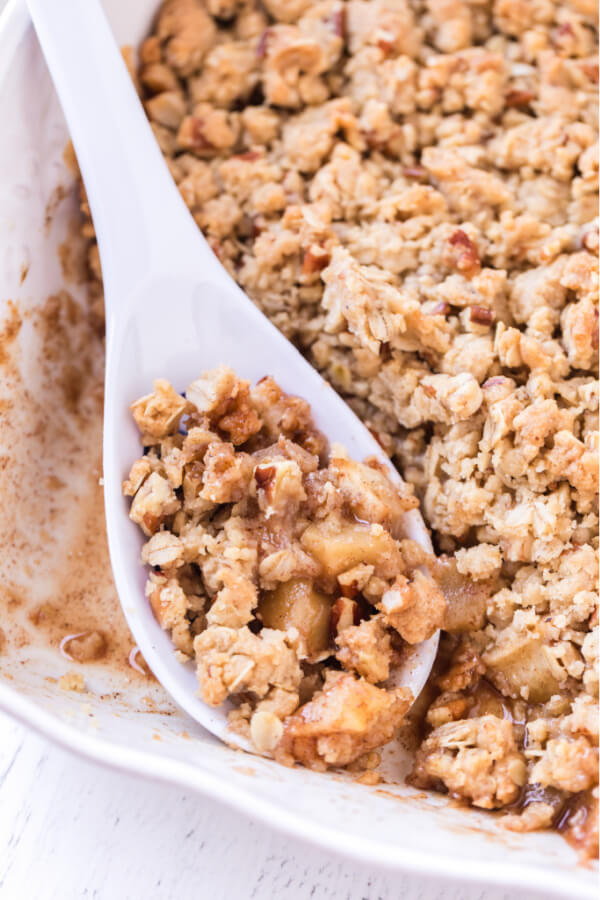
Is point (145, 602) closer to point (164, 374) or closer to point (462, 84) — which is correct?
point (164, 374)

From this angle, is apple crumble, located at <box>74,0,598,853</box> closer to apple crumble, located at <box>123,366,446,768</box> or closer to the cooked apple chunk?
apple crumble, located at <box>123,366,446,768</box>

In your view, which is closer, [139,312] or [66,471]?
[139,312]

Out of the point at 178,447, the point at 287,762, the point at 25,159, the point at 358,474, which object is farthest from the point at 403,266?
the point at 287,762

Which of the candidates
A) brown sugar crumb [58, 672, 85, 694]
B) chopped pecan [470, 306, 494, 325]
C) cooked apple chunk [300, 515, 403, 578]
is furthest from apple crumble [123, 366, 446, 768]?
chopped pecan [470, 306, 494, 325]

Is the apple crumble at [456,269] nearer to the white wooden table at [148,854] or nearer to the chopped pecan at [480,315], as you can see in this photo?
the chopped pecan at [480,315]

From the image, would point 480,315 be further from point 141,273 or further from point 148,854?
point 148,854

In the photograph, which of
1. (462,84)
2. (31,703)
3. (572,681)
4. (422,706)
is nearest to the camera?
(31,703)

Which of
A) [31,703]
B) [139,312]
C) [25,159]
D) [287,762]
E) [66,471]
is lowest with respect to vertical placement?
[287,762]
